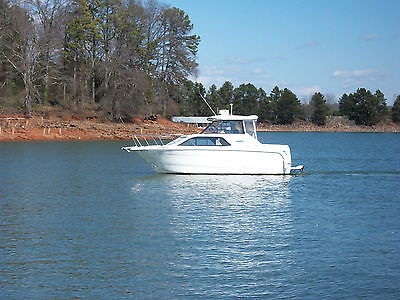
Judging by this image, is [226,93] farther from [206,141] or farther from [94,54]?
[206,141]

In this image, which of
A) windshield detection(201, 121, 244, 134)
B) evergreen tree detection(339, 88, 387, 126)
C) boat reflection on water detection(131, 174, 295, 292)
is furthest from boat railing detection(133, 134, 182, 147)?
evergreen tree detection(339, 88, 387, 126)

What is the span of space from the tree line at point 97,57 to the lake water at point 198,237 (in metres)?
45.5

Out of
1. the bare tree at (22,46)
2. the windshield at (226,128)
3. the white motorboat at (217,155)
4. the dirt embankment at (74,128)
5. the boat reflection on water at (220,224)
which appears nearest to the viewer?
the boat reflection on water at (220,224)

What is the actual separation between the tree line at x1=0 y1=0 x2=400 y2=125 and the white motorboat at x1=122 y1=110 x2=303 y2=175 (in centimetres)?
4770

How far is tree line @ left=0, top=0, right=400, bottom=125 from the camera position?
7600 cm

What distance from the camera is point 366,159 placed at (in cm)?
5259

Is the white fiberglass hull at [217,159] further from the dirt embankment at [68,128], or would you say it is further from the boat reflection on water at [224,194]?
the dirt embankment at [68,128]

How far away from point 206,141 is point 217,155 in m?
0.95

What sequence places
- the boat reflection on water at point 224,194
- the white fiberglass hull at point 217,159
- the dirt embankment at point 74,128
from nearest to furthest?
the boat reflection on water at point 224,194 → the white fiberglass hull at point 217,159 → the dirt embankment at point 74,128

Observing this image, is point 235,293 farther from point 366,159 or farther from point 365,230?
point 366,159

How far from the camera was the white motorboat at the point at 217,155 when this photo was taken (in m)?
31.5

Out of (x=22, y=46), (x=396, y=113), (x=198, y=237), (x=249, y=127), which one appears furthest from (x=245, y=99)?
(x=198, y=237)

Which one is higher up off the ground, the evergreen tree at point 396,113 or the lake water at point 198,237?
the evergreen tree at point 396,113

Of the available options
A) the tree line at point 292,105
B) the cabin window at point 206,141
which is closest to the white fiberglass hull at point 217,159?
the cabin window at point 206,141
